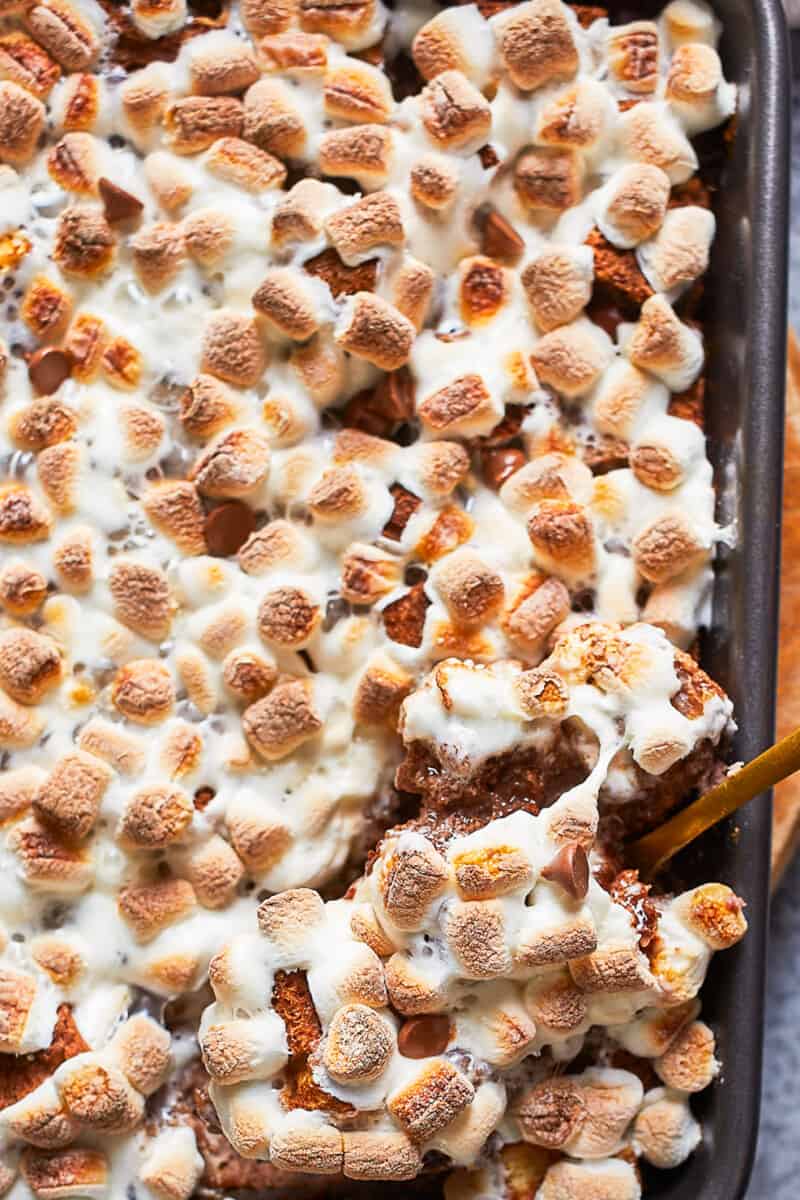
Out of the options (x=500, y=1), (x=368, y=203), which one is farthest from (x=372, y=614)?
(x=500, y=1)

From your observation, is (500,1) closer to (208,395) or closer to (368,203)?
(368,203)

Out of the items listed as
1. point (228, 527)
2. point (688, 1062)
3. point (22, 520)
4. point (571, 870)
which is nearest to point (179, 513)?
point (228, 527)

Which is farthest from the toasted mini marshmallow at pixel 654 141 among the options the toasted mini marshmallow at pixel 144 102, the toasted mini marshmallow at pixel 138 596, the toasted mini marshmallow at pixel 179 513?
the toasted mini marshmallow at pixel 138 596

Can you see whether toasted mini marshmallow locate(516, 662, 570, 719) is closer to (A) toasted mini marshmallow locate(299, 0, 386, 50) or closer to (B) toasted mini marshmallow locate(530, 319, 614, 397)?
(B) toasted mini marshmallow locate(530, 319, 614, 397)

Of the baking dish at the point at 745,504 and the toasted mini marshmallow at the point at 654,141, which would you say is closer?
the baking dish at the point at 745,504

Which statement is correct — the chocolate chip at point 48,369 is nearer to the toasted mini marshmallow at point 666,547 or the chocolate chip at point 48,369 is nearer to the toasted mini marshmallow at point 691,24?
the toasted mini marshmallow at point 666,547

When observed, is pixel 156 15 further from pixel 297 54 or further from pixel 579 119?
pixel 579 119
